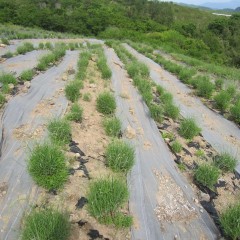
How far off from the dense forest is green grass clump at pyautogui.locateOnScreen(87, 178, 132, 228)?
27.3 m

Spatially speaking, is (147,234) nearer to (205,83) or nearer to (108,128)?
(108,128)

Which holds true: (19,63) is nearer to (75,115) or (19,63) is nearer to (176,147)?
(75,115)

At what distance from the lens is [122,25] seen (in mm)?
36188

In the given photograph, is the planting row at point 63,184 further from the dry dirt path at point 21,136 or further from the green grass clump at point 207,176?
the green grass clump at point 207,176

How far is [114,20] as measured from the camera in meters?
36.6

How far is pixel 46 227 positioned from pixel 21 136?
225 cm

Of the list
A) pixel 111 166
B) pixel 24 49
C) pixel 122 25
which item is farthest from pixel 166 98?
pixel 122 25

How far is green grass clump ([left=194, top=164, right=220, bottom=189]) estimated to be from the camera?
4.04 m

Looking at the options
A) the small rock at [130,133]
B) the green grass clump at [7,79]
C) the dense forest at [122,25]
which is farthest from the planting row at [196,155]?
the dense forest at [122,25]

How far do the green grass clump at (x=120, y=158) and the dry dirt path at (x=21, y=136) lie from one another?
1037 mm

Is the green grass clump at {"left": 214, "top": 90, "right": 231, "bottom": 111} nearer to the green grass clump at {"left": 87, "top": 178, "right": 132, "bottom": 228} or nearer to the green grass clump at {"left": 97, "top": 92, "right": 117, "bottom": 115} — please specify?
the green grass clump at {"left": 97, "top": 92, "right": 117, "bottom": 115}

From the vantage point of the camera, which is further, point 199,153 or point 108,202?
point 199,153

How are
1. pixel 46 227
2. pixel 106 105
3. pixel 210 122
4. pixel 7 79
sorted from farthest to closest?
pixel 7 79 → pixel 210 122 → pixel 106 105 → pixel 46 227

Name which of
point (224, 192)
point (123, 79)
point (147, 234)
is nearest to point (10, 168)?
Answer: point (147, 234)
